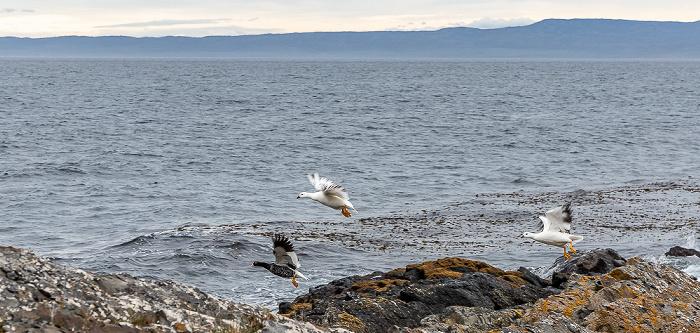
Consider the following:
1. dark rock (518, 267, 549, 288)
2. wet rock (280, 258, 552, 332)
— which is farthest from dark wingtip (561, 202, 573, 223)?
dark rock (518, 267, 549, 288)

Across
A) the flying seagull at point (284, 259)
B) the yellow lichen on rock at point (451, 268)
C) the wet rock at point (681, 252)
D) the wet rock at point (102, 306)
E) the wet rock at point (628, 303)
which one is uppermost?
the wet rock at point (102, 306)

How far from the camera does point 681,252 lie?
816 inches

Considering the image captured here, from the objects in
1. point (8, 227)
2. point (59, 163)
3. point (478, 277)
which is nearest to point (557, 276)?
point (478, 277)

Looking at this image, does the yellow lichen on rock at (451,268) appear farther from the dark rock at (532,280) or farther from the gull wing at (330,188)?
the gull wing at (330,188)

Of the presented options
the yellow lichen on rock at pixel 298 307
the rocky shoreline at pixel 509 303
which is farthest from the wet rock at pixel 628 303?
the yellow lichen on rock at pixel 298 307

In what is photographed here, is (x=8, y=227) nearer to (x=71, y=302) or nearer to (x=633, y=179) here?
(x=71, y=302)

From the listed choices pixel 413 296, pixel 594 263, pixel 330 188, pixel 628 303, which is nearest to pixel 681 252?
pixel 594 263

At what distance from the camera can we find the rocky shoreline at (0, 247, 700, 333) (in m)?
6.41

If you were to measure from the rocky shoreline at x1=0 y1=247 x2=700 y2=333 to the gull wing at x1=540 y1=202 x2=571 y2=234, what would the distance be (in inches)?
47.2

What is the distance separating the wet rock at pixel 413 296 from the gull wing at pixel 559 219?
1.34 meters

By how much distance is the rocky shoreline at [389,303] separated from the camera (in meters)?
6.41

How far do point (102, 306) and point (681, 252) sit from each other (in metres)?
18.4

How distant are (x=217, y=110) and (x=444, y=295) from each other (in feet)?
222

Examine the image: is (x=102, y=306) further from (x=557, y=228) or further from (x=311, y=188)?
(x=311, y=188)
